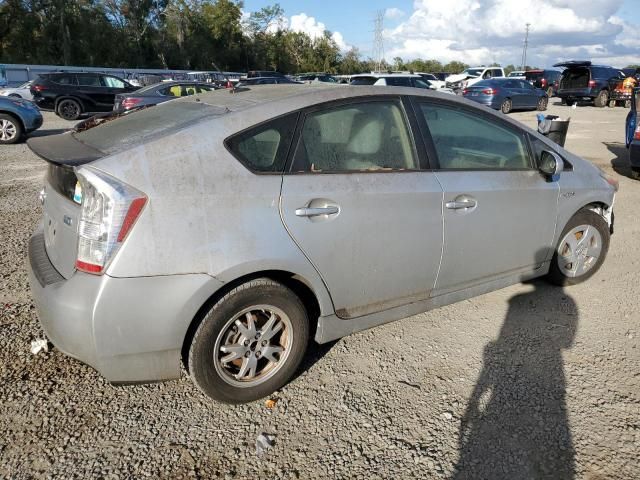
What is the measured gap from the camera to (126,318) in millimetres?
2262

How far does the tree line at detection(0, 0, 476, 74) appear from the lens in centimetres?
4525

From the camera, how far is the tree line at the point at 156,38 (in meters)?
45.2

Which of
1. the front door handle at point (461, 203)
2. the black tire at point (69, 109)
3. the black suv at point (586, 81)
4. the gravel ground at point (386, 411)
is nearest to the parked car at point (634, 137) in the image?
the gravel ground at point (386, 411)

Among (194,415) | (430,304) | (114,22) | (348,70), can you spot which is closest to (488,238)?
(430,304)

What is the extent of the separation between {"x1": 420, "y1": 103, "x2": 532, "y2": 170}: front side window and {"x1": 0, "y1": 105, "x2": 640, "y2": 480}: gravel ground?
1155 mm

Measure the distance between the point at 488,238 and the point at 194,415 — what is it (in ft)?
7.04

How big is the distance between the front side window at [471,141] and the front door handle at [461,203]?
22 centimetres

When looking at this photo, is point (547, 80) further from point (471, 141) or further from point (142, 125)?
point (142, 125)

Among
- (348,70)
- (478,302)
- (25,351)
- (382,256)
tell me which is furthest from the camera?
(348,70)

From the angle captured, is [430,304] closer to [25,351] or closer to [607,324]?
[607,324]

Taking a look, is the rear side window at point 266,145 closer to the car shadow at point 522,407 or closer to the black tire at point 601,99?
the car shadow at point 522,407

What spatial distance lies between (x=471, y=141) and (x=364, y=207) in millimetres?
1113

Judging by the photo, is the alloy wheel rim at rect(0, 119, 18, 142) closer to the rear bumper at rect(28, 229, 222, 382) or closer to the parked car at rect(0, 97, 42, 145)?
the parked car at rect(0, 97, 42, 145)

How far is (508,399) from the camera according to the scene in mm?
2783
